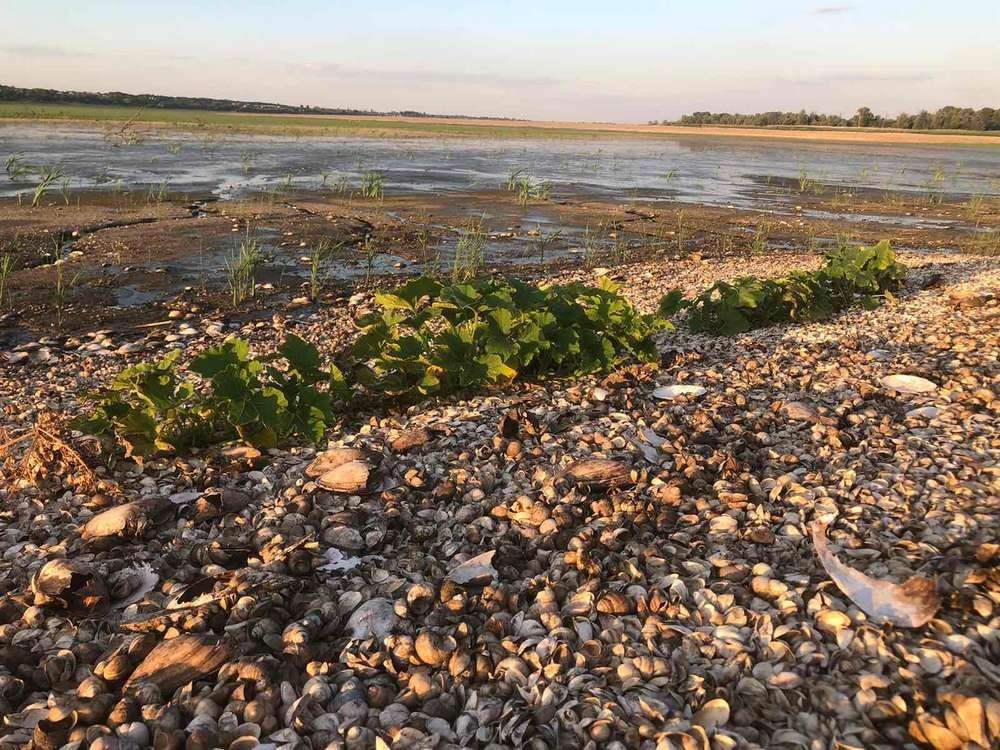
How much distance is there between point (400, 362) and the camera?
3.77 meters

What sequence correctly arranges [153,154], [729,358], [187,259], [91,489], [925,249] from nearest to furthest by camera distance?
[91,489] < [729,358] < [187,259] < [925,249] < [153,154]

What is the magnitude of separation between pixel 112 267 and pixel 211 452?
19.8 ft

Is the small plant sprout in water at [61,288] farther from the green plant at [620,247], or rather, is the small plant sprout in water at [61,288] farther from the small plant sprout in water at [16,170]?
the small plant sprout in water at [16,170]

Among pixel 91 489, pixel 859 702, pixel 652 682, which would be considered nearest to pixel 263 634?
pixel 652 682

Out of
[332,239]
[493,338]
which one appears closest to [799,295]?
[493,338]

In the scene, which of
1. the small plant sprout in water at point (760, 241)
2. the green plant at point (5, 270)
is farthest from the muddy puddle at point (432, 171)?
the green plant at point (5, 270)

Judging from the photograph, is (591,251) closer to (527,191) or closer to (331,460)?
(527,191)

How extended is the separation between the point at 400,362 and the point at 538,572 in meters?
1.80

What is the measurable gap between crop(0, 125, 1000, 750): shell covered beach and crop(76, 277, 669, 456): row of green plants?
5.0 inches

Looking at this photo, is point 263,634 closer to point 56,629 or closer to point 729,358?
point 56,629

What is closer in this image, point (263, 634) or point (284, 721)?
point (284, 721)

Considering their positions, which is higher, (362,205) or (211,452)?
(362,205)

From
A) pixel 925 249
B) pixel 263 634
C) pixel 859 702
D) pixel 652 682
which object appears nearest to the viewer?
pixel 859 702

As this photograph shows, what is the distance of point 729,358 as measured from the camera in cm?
456
